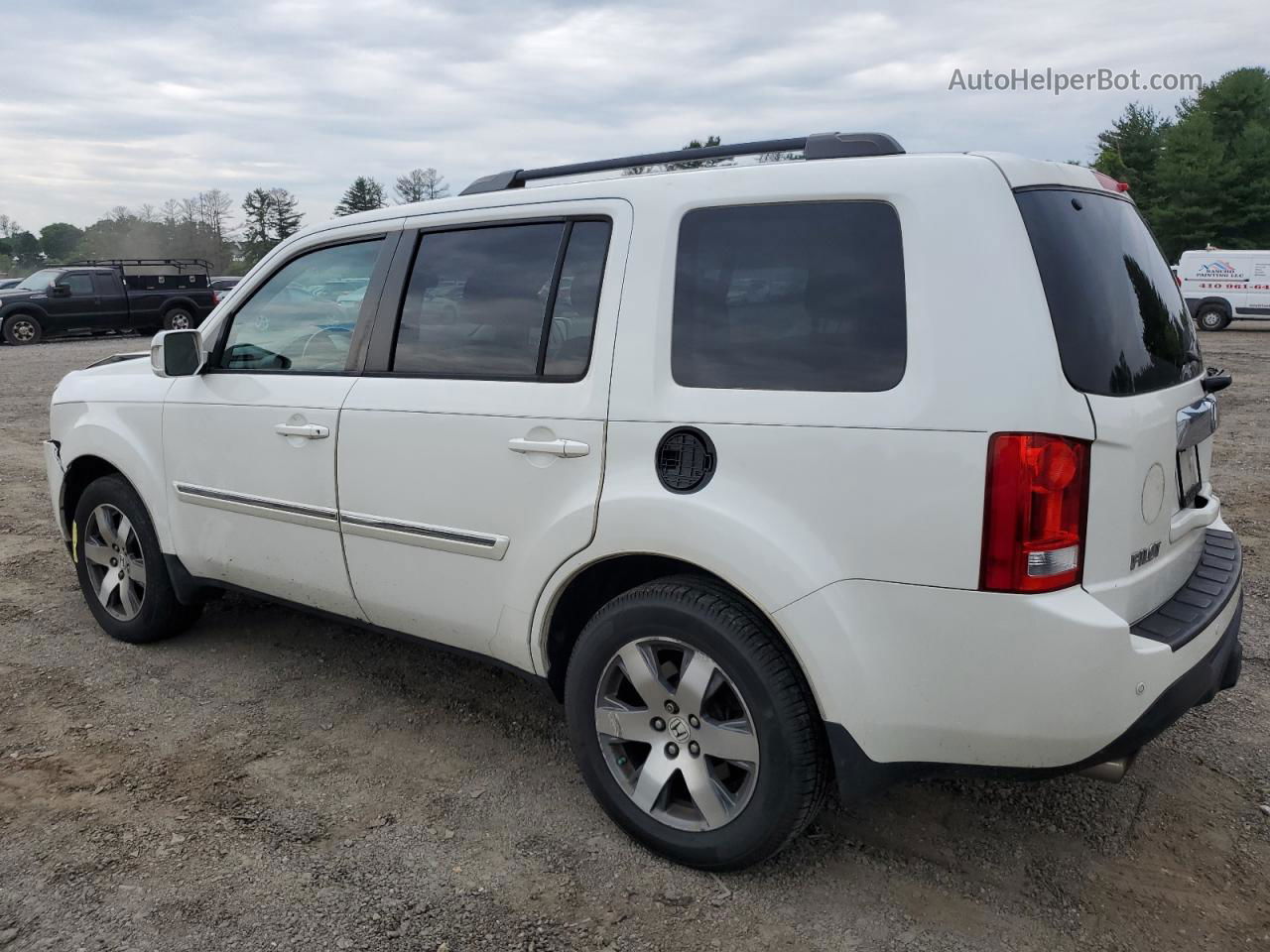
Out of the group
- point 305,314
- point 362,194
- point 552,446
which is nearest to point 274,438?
point 305,314

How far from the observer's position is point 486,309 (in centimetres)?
312

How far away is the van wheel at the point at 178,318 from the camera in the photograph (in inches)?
974

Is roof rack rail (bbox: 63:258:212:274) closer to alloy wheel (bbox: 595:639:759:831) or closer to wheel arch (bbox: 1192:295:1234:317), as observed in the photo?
wheel arch (bbox: 1192:295:1234:317)

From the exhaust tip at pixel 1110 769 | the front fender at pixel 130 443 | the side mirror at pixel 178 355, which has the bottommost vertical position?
the exhaust tip at pixel 1110 769

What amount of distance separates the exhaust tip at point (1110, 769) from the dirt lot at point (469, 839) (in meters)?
0.42

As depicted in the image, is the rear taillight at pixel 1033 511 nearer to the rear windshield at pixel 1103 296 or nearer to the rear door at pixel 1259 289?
the rear windshield at pixel 1103 296

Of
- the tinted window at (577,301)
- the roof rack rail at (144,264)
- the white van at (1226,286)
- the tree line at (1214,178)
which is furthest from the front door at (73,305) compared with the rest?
the tree line at (1214,178)

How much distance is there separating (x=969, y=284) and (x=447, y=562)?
1.70 metres

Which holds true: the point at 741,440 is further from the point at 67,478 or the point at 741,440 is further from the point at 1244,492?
the point at 1244,492

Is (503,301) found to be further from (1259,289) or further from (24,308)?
(1259,289)

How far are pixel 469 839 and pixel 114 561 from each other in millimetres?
2396

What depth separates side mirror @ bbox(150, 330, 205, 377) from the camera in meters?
3.83

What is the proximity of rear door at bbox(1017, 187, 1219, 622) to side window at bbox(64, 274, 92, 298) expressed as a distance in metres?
24.8

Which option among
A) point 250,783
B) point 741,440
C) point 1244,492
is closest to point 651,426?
point 741,440
